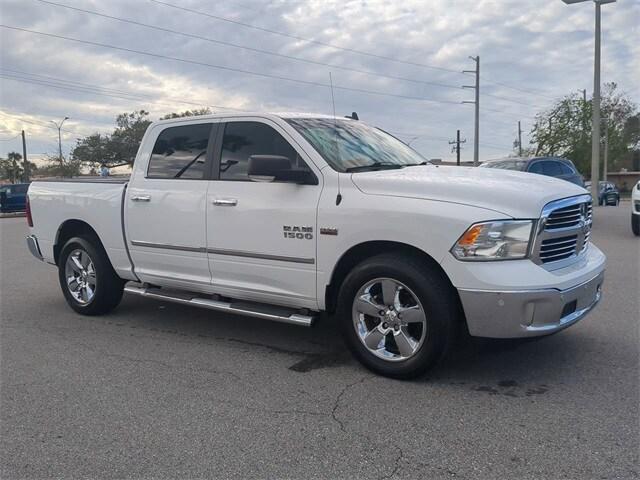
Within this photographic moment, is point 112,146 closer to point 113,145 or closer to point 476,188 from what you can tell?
point 113,145

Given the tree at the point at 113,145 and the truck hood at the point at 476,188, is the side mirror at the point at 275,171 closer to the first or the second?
the truck hood at the point at 476,188

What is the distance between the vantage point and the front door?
4.51 metres

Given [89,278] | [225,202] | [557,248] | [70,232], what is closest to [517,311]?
[557,248]

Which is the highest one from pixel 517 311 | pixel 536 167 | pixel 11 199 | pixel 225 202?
pixel 536 167

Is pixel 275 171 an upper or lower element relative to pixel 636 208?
upper

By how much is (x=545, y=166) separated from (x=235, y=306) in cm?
1134

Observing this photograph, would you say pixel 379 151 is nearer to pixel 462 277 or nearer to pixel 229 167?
pixel 229 167

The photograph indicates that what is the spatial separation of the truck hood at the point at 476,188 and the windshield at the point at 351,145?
27 centimetres

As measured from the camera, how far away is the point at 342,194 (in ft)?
14.2

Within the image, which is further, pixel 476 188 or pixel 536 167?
pixel 536 167

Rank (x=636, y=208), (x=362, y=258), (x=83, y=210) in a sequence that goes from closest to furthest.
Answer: (x=362, y=258)
(x=83, y=210)
(x=636, y=208)

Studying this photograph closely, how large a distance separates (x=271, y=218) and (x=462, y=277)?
1638mm

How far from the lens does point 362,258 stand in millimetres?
4359

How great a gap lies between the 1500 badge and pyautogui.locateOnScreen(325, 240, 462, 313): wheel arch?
0.33 metres
